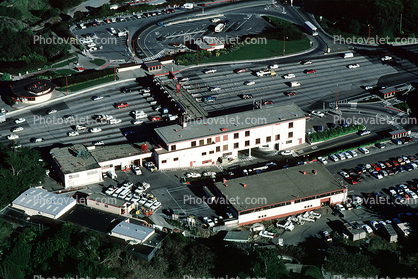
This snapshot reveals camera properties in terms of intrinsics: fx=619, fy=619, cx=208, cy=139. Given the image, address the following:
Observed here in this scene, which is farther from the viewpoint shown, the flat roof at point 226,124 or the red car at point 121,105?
the red car at point 121,105

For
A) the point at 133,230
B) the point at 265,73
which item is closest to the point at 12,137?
the point at 133,230

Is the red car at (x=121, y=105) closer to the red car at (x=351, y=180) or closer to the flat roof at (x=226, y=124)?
the flat roof at (x=226, y=124)

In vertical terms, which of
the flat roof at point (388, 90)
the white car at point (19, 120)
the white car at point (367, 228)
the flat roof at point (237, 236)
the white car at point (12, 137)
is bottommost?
the white car at point (367, 228)

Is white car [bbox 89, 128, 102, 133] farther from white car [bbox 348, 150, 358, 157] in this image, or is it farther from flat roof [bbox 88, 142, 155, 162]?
white car [bbox 348, 150, 358, 157]

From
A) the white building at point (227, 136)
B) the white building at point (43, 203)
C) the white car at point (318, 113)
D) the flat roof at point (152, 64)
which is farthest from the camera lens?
the flat roof at point (152, 64)

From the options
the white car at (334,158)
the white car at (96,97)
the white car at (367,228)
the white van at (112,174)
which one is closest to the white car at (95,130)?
the white car at (96,97)

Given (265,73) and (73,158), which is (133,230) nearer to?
(73,158)

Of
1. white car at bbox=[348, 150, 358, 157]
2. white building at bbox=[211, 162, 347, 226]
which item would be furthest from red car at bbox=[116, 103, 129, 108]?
white car at bbox=[348, 150, 358, 157]
